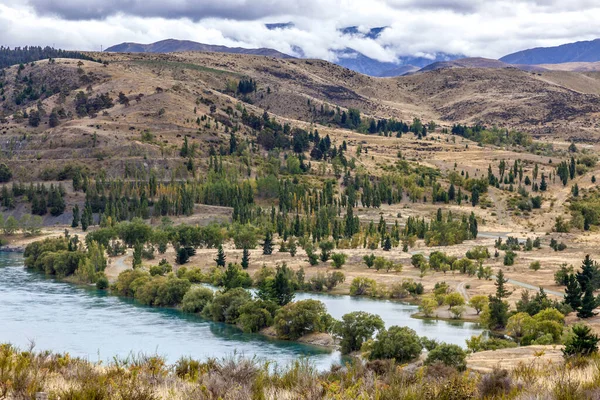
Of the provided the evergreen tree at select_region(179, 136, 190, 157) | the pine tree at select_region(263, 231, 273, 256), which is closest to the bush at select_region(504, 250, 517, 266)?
the pine tree at select_region(263, 231, 273, 256)

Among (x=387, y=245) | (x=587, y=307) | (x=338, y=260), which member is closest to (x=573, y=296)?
(x=587, y=307)

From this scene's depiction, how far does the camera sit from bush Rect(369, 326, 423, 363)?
5419 cm

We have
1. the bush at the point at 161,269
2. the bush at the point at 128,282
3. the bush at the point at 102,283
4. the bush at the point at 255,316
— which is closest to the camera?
the bush at the point at 255,316

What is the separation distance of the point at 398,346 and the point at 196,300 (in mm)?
29055

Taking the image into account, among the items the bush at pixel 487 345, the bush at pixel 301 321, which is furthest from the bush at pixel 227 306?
the bush at pixel 487 345

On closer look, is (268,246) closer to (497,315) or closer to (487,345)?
(497,315)

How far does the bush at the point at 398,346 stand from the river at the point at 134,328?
3.67 metres

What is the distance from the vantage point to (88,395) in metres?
16.8

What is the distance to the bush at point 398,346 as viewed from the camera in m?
54.2

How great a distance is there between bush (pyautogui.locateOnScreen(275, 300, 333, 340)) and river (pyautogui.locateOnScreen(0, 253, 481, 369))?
5.20ft

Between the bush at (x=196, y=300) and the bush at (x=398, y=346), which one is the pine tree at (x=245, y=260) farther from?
the bush at (x=398, y=346)

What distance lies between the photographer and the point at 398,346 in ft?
178

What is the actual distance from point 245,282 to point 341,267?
14980 mm

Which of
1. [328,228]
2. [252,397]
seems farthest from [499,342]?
[328,228]
